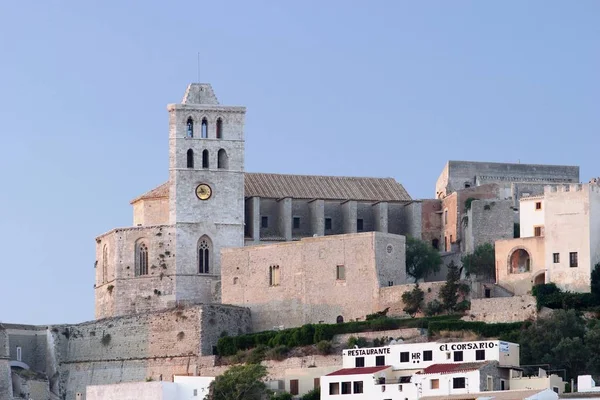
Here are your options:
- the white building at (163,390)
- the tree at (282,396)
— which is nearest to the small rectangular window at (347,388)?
the tree at (282,396)

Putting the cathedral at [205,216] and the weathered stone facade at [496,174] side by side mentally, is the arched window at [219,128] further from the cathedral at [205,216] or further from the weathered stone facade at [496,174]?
the weathered stone facade at [496,174]

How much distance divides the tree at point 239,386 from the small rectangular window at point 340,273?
275 inches

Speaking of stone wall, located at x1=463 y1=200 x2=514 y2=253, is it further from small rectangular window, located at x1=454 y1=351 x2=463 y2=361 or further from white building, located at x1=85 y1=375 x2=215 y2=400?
white building, located at x1=85 y1=375 x2=215 y2=400

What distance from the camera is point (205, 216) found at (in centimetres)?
8781

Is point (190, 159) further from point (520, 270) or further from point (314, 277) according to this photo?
point (520, 270)

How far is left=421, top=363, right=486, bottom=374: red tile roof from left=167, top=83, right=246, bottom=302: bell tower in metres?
16.9

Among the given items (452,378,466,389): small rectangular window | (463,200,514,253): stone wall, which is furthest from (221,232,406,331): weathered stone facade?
(452,378,466,389): small rectangular window

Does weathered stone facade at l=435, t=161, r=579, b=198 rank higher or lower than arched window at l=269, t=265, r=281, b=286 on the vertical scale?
higher

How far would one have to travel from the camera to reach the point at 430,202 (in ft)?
309

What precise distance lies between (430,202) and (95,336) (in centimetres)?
1693

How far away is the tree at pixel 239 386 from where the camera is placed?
75.2 meters

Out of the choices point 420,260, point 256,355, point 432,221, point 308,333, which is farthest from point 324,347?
point 432,221

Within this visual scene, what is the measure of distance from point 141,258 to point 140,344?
16.7ft

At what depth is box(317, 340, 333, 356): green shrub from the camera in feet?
258
